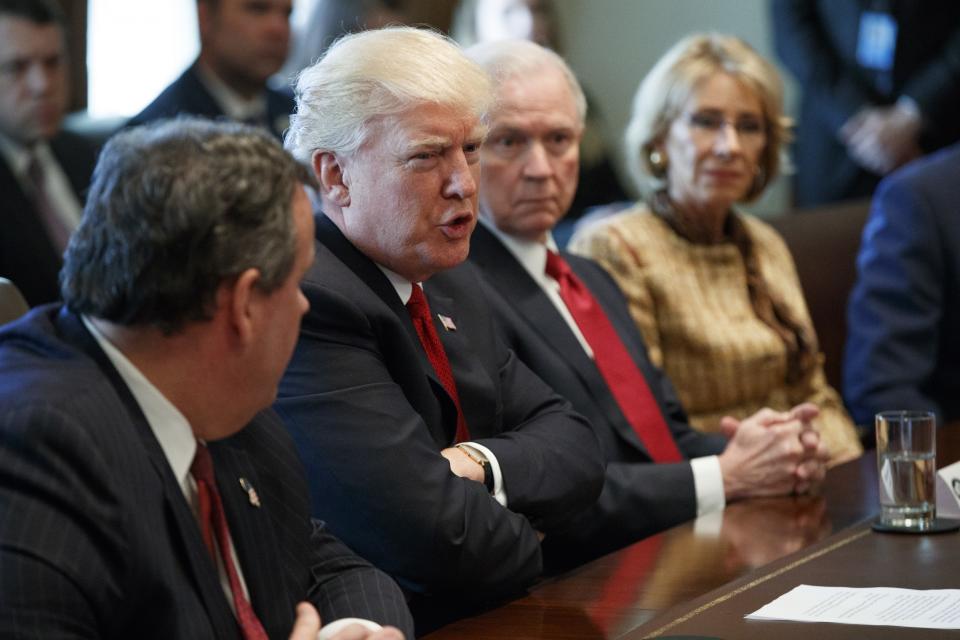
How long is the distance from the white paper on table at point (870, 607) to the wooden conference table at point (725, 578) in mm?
23

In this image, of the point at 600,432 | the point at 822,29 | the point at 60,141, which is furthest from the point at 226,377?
the point at 822,29

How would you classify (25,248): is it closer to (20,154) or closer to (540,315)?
(20,154)

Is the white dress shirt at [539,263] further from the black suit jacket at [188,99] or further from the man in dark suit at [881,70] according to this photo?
the man in dark suit at [881,70]

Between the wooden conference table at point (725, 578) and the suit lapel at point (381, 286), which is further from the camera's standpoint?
the suit lapel at point (381, 286)

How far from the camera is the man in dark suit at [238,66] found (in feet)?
15.0

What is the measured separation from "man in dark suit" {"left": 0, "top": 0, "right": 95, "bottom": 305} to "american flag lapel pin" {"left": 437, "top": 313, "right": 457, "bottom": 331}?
180 centimetres

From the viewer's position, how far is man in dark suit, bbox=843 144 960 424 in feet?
12.2

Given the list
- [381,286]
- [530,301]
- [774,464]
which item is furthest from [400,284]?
[774,464]

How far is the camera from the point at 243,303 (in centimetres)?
148

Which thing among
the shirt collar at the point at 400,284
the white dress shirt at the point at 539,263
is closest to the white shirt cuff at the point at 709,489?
the white dress shirt at the point at 539,263

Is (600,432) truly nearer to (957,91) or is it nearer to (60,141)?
(60,141)

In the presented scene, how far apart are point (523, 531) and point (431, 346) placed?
0.35 metres

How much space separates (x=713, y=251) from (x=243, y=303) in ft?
7.09

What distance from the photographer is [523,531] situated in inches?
82.2
